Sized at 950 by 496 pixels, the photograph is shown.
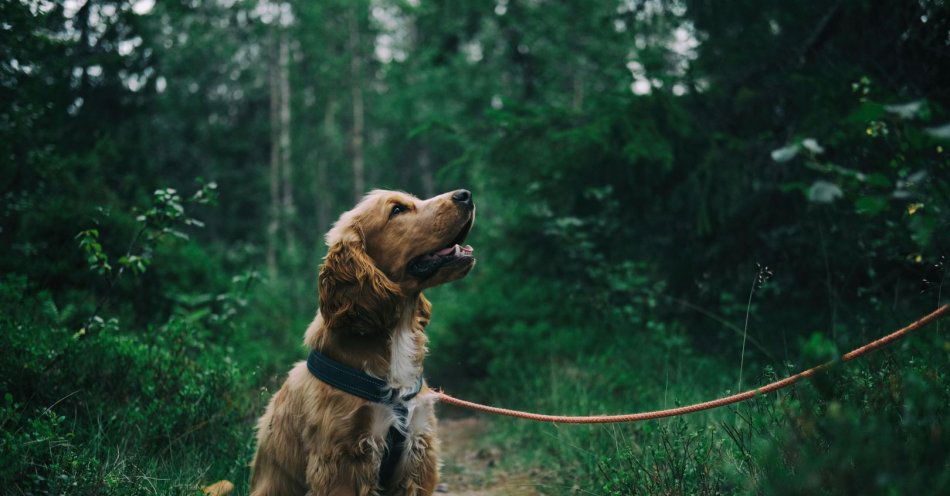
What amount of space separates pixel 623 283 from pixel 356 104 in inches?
793

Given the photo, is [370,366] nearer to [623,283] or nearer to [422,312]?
[422,312]

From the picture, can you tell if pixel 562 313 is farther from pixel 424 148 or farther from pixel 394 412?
pixel 424 148

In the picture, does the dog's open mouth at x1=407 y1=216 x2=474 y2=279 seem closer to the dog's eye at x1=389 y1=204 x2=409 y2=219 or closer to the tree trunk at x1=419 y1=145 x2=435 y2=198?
the dog's eye at x1=389 y1=204 x2=409 y2=219

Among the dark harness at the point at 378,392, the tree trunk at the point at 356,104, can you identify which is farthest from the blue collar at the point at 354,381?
the tree trunk at the point at 356,104

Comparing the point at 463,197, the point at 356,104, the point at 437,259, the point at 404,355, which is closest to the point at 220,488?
the point at 404,355

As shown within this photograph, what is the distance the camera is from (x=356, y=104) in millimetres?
24422

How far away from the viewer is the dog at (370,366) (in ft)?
9.78

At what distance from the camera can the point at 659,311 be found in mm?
6504

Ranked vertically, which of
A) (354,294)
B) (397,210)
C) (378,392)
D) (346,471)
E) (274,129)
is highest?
(274,129)

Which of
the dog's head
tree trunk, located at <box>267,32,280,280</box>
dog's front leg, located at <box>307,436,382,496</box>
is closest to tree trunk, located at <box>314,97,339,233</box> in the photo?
tree trunk, located at <box>267,32,280,280</box>

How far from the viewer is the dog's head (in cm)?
320

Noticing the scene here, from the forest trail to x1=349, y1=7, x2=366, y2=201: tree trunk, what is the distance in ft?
58.0

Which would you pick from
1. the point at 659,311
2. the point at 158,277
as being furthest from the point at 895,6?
the point at 158,277

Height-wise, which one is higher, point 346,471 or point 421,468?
point 346,471
